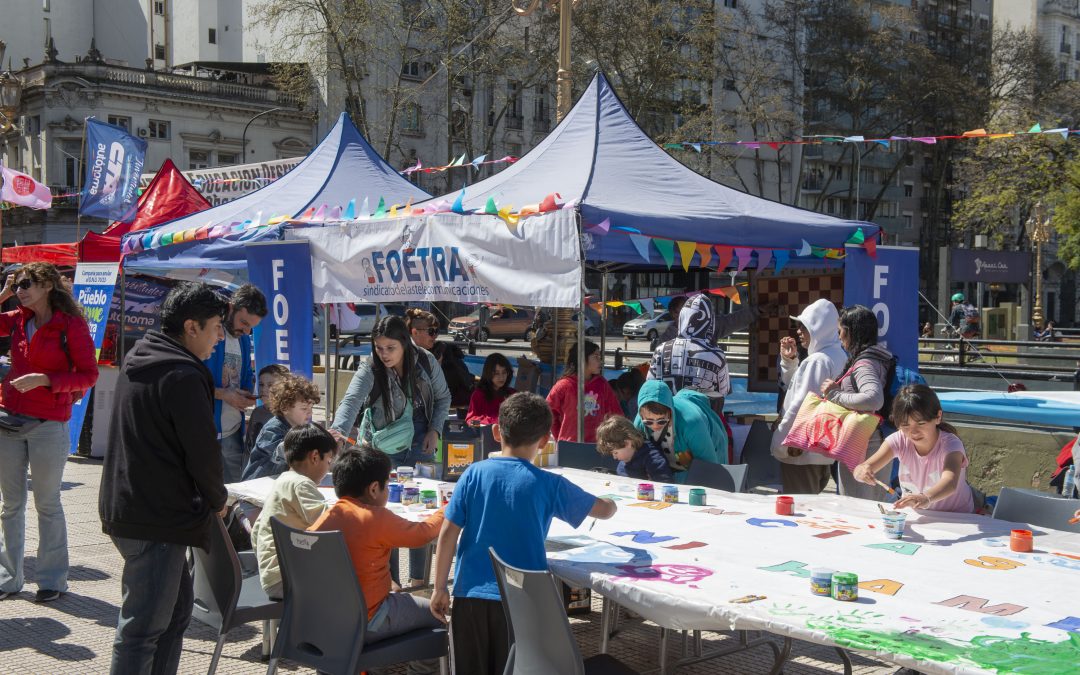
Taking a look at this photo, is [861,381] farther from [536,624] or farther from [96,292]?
[96,292]

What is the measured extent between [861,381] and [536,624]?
3.52m

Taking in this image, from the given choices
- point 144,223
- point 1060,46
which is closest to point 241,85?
point 144,223

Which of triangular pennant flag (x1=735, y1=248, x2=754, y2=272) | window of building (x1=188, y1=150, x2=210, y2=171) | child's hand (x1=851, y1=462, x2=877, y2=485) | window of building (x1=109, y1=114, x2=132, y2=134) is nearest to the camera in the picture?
child's hand (x1=851, y1=462, x2=877, y2=485)

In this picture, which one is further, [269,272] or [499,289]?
[269,272]

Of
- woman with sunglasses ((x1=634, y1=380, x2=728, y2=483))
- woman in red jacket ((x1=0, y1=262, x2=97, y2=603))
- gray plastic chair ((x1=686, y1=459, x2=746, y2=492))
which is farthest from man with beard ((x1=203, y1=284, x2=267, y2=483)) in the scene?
gray plastic chair ((x1=686, y1=459, x2=746, y2=492))

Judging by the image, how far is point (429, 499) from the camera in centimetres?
514

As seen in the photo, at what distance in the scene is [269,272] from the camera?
8.67 metres

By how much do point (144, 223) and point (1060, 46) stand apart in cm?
7544

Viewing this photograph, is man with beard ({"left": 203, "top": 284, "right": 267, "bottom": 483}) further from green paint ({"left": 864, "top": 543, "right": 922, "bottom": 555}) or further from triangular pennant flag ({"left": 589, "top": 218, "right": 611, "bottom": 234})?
green paint ({"left": 864, "top": 543, "right": 922, "bottom": 555})

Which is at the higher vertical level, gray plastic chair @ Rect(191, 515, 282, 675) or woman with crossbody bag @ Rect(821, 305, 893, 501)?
woman with crossbody bag @ Rect(821, 305, 893, 501)

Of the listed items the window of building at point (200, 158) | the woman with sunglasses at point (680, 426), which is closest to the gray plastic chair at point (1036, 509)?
the woman with sunglasses at point (680, 426)

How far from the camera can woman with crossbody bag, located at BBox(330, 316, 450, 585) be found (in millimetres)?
6230

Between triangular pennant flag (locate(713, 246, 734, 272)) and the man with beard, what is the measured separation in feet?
12.0

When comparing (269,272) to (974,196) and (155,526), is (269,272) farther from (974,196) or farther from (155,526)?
(974,196)
